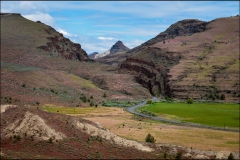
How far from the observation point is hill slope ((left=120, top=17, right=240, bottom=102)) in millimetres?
138000

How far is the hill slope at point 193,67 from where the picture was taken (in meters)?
138

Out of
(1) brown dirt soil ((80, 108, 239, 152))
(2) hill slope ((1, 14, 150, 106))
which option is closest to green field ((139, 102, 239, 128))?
(1) brown dirt soil ((80, 108, 239, 152))

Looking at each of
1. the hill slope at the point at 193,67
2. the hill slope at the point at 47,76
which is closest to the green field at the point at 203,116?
the hill slope at the point at 47,76

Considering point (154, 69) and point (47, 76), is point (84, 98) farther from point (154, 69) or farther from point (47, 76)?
point (154, 69)

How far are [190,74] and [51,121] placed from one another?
4320 inches

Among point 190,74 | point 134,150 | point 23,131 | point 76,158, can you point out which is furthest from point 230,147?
point 190,74

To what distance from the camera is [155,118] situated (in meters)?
89.1

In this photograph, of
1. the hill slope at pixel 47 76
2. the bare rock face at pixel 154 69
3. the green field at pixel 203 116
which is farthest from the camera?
the bare rock face at pixel 154 69

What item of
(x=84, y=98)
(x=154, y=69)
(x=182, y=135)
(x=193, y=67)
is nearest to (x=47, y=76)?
(x=84, y=98)

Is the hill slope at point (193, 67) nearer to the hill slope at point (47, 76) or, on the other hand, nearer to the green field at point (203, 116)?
the hill slope at point (47, 76)

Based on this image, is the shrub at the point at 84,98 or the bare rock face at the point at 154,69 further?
the bare rock face at the point at 154,69

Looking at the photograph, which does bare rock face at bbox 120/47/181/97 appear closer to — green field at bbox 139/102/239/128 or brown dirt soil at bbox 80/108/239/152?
green field at bbox 139/102/239/128

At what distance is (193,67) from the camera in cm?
15762

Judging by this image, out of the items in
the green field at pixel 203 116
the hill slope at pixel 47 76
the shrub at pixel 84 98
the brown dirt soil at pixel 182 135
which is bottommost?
the brown dirt soil at pixel 182 135
